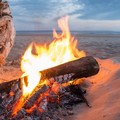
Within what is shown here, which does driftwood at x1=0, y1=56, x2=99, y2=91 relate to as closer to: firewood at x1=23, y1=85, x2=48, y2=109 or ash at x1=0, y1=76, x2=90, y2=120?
ash at x1=0, y1=76, x2=90, y2=120

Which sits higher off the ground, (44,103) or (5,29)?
(5,29)

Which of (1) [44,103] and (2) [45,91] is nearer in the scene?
(1) [44,103]

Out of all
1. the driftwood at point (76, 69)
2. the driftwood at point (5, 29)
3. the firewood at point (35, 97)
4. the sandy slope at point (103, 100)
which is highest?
the driftwood at point (5, 29)

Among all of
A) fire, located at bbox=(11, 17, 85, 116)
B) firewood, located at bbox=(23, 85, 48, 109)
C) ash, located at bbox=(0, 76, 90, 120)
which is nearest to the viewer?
ash, located at bbox=(0, 76, 90, 120)

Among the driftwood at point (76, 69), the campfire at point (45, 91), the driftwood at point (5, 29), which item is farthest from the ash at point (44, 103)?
the driftwood at point (5, 29)

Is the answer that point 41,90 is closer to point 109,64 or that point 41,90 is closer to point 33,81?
point 33,81

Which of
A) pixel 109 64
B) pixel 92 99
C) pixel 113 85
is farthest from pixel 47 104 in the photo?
pixel 109 64

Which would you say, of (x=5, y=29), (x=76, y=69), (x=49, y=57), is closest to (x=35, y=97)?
(x=76, y=69)

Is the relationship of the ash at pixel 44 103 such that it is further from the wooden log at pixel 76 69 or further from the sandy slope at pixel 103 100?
the wooden log at pixel 76 69

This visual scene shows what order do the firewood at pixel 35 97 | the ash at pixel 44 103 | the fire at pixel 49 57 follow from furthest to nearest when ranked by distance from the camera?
the fire at pixel 49 57 < the firewood at pixel 35 97 < the ash at pixel 44 103

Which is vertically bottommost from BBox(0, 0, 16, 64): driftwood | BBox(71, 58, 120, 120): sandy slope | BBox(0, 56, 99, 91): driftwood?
BBox(71, 58, 120, 120): sandy slope

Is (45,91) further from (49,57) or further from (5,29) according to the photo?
(5,29)

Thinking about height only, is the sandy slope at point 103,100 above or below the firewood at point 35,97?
below

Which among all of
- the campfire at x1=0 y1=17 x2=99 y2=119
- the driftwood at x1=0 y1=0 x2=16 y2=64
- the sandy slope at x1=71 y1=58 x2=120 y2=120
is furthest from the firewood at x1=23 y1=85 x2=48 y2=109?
the driftwood at x1=0 y1=0 x2=16 y2=64
